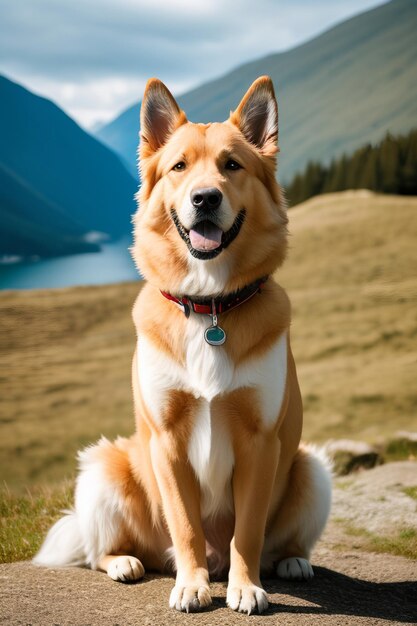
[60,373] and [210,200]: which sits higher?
[210,200]

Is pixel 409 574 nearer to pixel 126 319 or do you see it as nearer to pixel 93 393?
pixel 93 393

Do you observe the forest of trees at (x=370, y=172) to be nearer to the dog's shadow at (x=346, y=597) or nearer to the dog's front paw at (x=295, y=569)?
the dog's shadow at (x=346, y=597)

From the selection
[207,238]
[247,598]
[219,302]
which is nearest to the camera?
[247,598]

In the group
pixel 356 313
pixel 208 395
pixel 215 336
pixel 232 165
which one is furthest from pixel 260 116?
pixel 356 313

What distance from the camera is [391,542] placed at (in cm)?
475

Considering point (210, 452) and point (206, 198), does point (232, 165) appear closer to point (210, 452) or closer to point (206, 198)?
point (206, 198)

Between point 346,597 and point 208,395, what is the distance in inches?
51.9

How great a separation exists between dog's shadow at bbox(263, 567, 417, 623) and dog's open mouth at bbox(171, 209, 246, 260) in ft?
5.48

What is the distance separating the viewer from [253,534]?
323 cm

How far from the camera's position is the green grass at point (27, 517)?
4.46 metres

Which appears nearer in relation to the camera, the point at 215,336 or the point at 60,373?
the point at 215,336

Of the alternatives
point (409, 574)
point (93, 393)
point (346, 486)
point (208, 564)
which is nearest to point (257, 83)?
point (208, 564)

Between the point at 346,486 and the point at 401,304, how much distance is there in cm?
799

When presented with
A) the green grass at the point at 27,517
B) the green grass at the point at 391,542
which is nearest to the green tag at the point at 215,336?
the green grass at the point at 27,517
